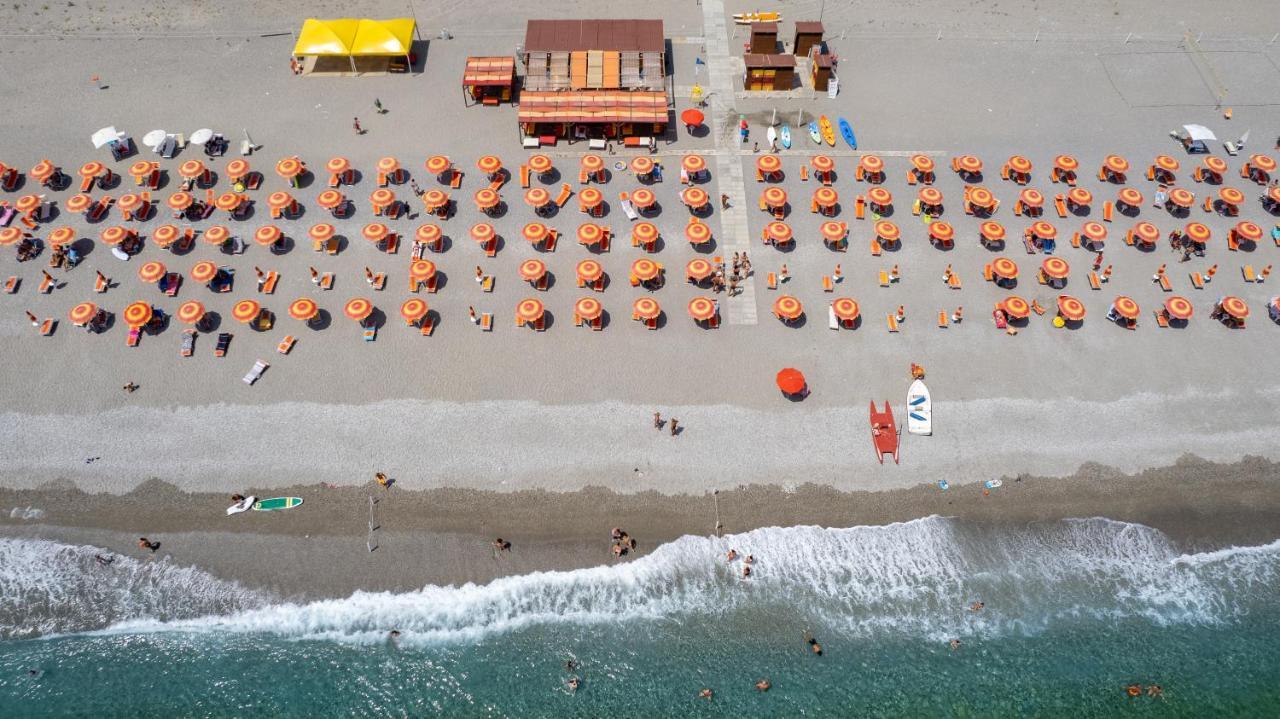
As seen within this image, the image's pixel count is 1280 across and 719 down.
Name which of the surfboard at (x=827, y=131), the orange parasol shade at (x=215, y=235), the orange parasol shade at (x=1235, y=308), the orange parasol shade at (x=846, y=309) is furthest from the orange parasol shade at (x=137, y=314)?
the orange parasol shade at (x=1235, y=308)

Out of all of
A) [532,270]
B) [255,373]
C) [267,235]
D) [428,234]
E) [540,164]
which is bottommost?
[255,373]

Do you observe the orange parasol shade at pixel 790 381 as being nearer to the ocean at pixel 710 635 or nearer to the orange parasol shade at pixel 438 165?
the ocean at pixel 710 635

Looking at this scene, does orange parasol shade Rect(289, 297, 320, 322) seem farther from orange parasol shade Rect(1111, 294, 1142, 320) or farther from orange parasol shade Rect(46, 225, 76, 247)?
orange parasol shade Rect(1111, 294, 1142, 320)

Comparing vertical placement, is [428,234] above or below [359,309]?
above

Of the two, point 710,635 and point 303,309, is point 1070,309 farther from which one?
point 303,309

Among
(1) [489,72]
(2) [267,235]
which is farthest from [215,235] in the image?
(1) [489,72]

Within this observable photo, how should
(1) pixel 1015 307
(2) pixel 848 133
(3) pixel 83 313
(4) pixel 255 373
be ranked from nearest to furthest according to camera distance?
(4) pixel 255 373
(3) pixel 83 313
(1) pixel 1015 307
(2) pixel 848 133
